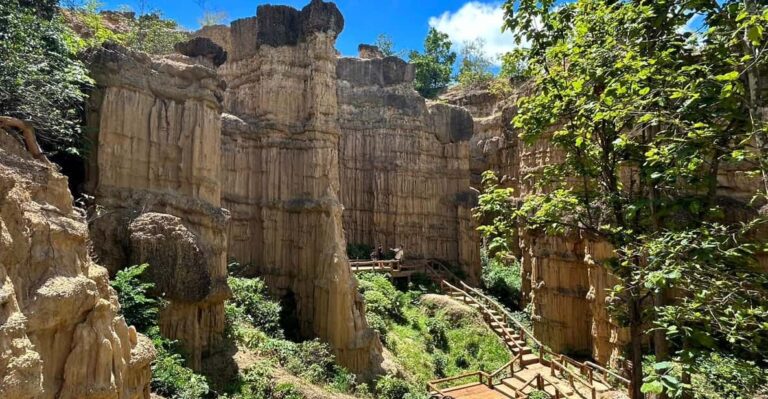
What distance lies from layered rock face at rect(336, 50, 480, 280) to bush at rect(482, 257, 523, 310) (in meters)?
1.12

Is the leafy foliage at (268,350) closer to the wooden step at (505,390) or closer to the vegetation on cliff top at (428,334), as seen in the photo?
the vegetation on cliff top at (428,334)

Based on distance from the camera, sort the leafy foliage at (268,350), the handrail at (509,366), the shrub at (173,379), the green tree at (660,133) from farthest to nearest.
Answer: the handrail at (509,366) < the leafy foliage at (268,350) < the shrub at (173,379) < the green tree at (660,133)

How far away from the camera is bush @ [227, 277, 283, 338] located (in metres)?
15.4

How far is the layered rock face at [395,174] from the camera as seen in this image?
29.5m

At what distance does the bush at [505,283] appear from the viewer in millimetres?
28062

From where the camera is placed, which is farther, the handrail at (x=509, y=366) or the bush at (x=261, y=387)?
the handrail at (x=509, y=366)

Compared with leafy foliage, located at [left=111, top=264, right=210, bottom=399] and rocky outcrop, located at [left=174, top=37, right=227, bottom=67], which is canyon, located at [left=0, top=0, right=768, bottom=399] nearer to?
rocky outcrop, located at [left=174, top=37, right=227, bottom=67]

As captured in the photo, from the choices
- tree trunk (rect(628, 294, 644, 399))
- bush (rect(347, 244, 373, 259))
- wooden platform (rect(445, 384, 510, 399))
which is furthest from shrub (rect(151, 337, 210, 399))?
bush (rect(347, 244, 373, 259))

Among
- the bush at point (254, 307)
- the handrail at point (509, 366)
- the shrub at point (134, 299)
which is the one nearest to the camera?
the shrub at point (134, 299)

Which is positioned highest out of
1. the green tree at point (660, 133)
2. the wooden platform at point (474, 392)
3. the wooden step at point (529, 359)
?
the green tree at point (660, 133)

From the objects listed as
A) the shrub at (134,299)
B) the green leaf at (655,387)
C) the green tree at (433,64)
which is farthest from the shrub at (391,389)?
the green tree at (433,64)

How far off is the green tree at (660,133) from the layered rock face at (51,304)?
5.38 meters

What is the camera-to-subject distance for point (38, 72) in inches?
339

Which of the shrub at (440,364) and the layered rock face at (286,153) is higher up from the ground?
the layered rock face at (286,153)
